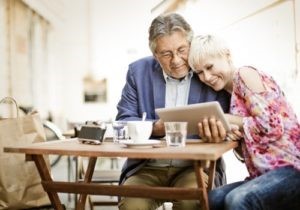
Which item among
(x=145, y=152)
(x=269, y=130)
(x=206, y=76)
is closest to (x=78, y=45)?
(x=206, y=76)

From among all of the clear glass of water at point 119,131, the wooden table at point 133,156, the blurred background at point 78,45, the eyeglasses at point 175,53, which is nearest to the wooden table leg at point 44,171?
the wooden table at point 133,156

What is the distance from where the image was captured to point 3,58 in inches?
140

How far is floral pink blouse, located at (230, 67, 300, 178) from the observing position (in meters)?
1.34

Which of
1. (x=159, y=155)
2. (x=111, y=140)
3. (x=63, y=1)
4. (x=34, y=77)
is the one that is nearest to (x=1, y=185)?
(x=111, y=140)

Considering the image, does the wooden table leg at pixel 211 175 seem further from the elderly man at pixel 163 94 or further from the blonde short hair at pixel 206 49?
the blonde short hair at pixel 206 49

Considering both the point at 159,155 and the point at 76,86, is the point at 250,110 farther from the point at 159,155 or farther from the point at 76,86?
the point at 76,86

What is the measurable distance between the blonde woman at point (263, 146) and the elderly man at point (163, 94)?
20 centimetres

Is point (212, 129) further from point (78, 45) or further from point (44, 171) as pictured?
point (78, 45)

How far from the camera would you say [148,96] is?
1813 millimetres

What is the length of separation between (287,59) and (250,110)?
59.4 inches

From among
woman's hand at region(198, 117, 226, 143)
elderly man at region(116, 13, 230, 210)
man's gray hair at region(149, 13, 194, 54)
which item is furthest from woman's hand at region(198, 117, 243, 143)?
man's gray hair at region(149, 13, 194, 54)

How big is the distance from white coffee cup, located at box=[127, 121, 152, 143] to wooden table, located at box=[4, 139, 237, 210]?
0.18ft

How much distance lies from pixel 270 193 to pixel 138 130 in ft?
1.49

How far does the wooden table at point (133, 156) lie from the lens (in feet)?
3.50
